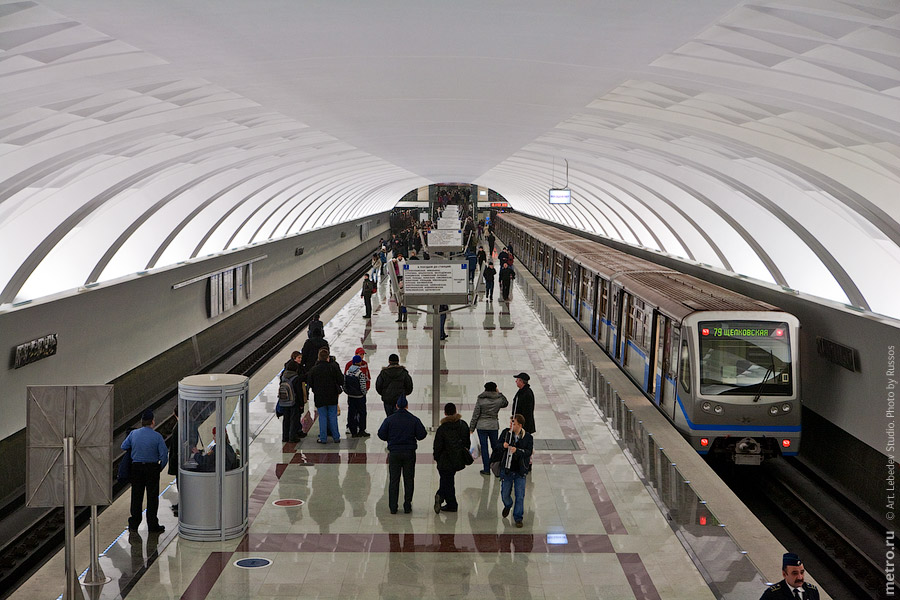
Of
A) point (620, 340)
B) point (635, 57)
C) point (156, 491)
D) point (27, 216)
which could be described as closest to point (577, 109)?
point (635, 57)

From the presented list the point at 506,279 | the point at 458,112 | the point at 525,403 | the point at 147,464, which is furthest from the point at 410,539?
the point at 506,279

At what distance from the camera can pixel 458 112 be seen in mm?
15148

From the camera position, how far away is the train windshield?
12148mm

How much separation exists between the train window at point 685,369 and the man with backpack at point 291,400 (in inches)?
221

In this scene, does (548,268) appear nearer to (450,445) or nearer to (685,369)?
(685,369)

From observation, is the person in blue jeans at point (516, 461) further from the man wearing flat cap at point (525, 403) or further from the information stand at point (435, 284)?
the information stand at point (435, 284)

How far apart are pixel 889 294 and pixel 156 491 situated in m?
13.8

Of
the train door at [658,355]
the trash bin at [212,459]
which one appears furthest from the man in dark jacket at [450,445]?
the train door at [658,355]

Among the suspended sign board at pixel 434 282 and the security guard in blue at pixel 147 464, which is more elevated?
the suspended sign board at pixel 434 282

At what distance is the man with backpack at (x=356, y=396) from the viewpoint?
38.2 ft

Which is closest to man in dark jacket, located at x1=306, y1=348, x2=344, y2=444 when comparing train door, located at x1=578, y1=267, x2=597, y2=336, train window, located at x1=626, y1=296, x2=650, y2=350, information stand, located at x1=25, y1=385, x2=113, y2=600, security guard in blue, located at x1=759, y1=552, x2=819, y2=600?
information stand, located at x1=25, y1=385, x2=113, y2=600

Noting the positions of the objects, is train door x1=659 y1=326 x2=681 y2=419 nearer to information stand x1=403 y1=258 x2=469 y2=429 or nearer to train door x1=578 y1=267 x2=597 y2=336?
information stand x1=403 y1=258 x2=469 y2=429

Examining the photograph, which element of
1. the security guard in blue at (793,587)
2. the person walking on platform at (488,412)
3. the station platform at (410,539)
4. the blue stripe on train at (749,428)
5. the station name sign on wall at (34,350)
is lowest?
the station platform at (410,539)

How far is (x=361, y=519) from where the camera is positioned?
8805 mm
